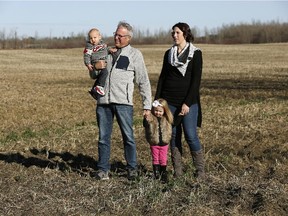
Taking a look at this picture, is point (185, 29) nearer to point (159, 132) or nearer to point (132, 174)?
point (159, 132)

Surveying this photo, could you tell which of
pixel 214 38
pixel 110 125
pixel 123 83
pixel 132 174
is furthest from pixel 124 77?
pixel 214 38

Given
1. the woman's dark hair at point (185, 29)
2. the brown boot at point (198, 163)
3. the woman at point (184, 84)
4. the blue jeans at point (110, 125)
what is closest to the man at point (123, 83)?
the blue jeans at point (110, 125)

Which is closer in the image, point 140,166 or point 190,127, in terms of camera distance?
point 190,127

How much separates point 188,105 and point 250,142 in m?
3.18

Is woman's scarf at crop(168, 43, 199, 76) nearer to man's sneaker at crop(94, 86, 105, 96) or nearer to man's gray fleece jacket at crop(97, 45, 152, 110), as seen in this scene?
man's gray fleece jacket at crop(97, 45, 152, 110)

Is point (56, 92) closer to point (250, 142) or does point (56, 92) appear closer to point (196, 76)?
point (250, 142)

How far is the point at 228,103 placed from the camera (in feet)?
49.0

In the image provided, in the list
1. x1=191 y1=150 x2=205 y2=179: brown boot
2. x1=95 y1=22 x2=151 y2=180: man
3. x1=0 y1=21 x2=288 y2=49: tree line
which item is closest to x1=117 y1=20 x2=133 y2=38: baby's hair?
x1=95 y1=22 x2=151 y2=180: man

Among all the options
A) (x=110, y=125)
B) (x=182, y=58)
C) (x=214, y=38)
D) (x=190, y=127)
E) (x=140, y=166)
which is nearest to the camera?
(x=182, y=58)

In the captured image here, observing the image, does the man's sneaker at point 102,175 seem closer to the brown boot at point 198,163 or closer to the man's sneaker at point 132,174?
the man's sneaker at point 132,174

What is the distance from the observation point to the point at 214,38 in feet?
382

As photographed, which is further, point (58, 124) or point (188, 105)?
point (58, 124)

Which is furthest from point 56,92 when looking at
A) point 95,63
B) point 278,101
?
point 95,63

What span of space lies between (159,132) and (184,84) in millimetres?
641
